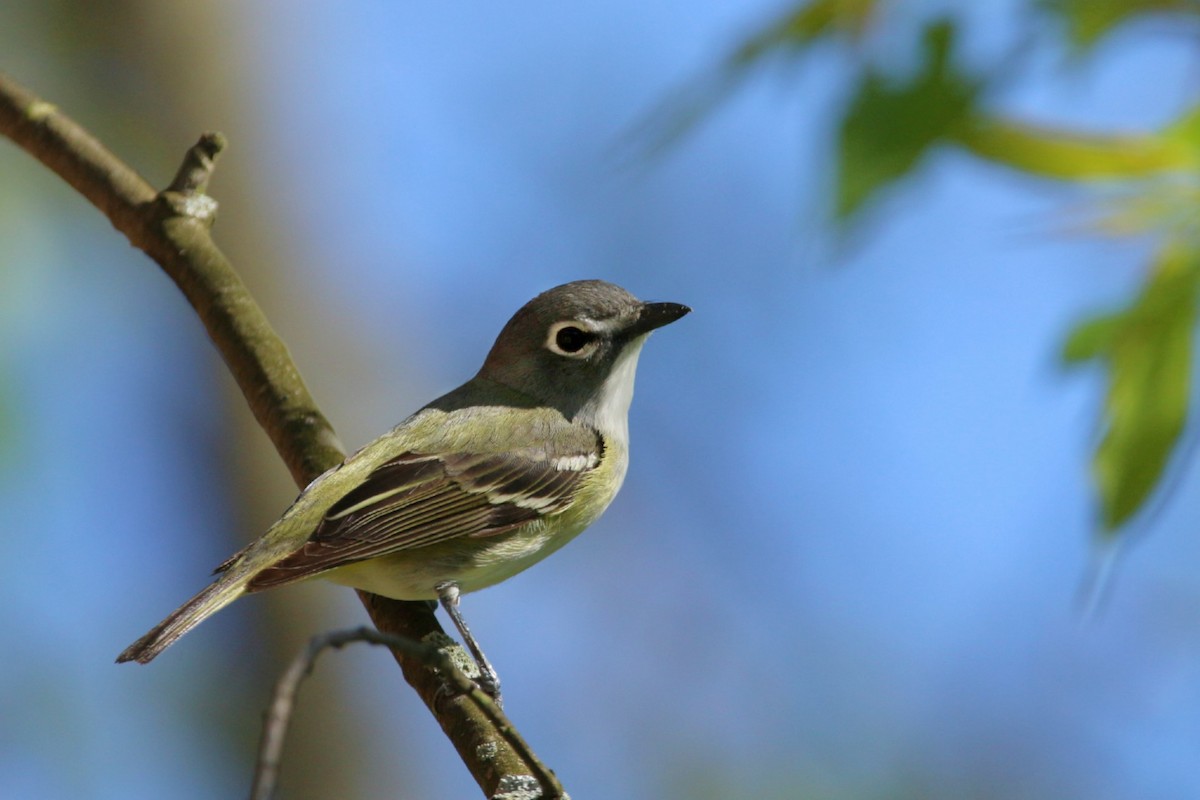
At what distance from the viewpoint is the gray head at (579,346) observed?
15.8ft

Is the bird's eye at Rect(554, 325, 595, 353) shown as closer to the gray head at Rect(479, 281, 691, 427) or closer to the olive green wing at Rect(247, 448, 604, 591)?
the gray head at Rect(479, 281, 691, 427)

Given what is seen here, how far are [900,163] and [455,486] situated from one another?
264 cm

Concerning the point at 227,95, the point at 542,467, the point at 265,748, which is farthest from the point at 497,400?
the point at 227,95

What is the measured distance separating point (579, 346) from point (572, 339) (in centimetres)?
Answer: 4

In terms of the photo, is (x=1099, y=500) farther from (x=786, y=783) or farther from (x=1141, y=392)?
(x=786, y=783)

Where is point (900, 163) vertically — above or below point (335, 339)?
below

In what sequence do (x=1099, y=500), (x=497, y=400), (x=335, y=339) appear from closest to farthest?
1. (x=1099, y=500)
2. (x=497, y=400)
3. (x=335, y=339)

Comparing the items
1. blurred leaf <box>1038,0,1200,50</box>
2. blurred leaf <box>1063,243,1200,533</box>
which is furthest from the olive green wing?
blurred leaf <box>1038,0,1200,50</box>

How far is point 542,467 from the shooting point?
454cm

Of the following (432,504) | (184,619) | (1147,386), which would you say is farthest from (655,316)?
(1147,386)

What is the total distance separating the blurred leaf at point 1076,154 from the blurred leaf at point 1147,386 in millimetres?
145

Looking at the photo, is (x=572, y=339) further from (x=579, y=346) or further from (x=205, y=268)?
(x=205, y=268)

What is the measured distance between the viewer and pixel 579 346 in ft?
15.9

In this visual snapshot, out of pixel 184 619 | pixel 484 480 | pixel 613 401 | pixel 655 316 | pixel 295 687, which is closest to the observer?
pixel 295 687
